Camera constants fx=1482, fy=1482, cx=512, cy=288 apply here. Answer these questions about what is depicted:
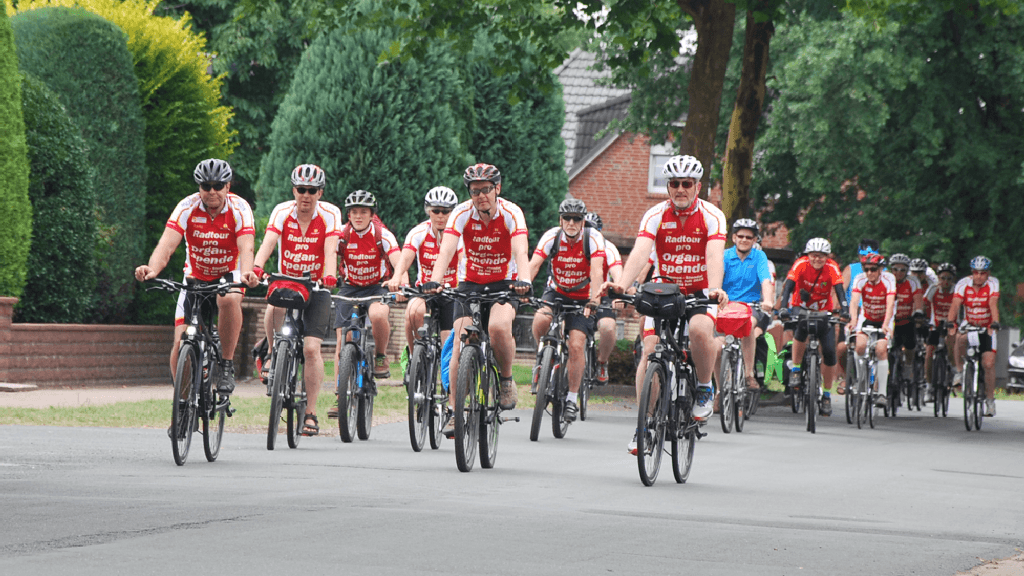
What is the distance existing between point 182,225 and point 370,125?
18894 millimetres

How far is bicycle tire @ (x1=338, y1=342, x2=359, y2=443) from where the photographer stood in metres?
11.5

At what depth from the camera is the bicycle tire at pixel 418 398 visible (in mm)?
10711

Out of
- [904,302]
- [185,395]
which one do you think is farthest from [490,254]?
[904,302]

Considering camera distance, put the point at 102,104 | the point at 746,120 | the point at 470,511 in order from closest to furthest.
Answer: the point at 470,511 < the point at 746,120 < the point at 102,104

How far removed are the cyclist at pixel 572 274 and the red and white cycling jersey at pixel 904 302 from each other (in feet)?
23.3

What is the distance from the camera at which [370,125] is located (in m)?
29.0

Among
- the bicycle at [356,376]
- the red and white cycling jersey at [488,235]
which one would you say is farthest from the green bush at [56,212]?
the red and white cycling jersey at [488,235]

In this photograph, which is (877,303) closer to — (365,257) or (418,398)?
(365,257)

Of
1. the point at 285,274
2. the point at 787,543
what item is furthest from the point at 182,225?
the point at 787,543

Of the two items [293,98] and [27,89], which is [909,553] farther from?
[293,98]

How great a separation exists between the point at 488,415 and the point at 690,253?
5.82 feet

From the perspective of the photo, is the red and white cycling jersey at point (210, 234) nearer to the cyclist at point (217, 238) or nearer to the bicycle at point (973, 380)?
the cyclist at point (217, 238)

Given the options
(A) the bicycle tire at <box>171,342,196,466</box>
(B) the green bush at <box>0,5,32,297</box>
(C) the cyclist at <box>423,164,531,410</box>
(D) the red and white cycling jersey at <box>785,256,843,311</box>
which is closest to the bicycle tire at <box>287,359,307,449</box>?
(C) the cyclist at <box>423,164,531,410</box>

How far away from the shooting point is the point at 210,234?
10.3m
